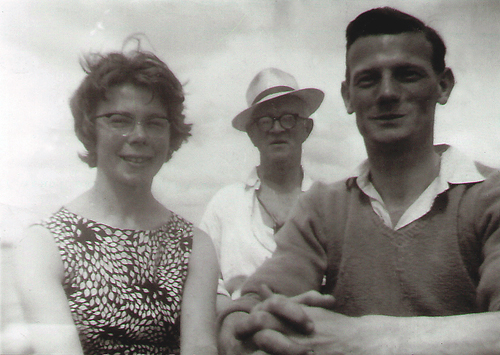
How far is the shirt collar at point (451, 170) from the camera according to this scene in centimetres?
85

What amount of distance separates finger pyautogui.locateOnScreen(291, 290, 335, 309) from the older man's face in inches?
16.1

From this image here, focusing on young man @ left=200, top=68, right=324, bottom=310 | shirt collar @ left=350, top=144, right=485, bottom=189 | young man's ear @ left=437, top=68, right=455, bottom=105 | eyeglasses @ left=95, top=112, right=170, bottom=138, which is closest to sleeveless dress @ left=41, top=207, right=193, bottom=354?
young man @ left=200, top=68, right=324, bottom=310

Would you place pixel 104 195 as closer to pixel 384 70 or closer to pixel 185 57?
pixel 185 57

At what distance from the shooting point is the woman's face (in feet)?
3.53

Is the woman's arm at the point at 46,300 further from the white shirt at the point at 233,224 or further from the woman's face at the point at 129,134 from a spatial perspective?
the white shirt at the point at 233,224

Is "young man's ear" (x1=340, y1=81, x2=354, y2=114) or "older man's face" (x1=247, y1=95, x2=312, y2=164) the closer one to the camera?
"young man's ear" (x1=340, y1=81, x2=354, y2=114)

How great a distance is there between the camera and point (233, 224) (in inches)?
45.7

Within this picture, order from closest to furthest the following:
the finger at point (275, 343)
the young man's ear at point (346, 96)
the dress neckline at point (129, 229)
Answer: the finger at point (275, 343) → the young man's ear at point (346, 96) → the dress neckline at point (129, 229)

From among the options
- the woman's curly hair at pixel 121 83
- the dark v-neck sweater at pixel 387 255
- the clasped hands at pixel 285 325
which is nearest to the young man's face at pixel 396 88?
the dark v-neck sweater at pixel 387 255

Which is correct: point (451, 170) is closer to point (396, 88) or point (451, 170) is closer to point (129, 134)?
point (396, 88)

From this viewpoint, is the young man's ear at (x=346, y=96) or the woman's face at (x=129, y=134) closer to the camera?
the young man's ear at (x=346, y=96)

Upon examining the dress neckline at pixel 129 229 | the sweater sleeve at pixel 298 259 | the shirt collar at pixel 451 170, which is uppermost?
the shirt collar at pixel 451 170

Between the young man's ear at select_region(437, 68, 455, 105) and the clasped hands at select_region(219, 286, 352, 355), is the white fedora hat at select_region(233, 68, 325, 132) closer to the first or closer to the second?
the young man's ear at select_region(437, 68, 455, 105)

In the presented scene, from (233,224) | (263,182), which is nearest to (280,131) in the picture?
(263,182)
